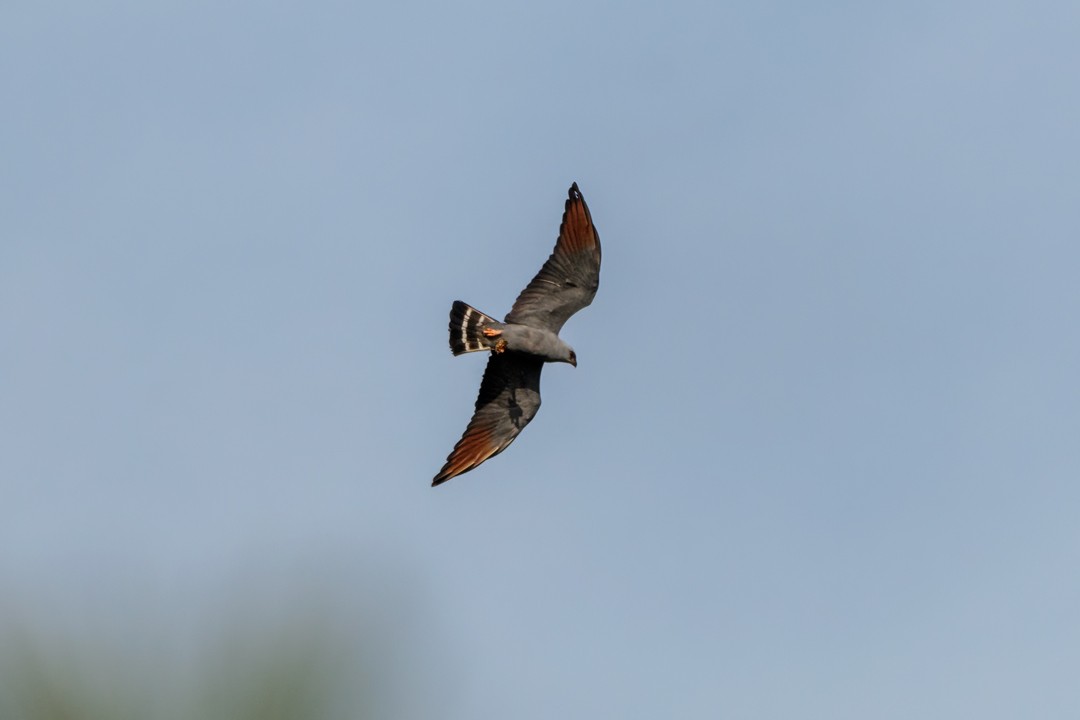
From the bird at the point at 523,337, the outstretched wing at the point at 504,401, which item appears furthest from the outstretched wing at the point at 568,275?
the outstretched wing at the point at 504,401

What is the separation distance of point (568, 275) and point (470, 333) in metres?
2.45

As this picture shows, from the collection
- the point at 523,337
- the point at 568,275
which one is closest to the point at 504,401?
the point at 523,337

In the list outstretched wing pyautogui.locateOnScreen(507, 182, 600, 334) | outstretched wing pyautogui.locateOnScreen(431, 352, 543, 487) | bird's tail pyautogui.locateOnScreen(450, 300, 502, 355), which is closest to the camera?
bird's tail pyautogui.locateOnScreen(450, 300, 502, 355)

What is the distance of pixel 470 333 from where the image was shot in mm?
26266

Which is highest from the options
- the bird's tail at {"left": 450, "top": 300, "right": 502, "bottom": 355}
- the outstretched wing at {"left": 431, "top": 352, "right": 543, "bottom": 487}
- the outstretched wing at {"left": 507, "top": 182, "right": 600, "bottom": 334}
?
the outstretched wing at {"left": 507, "top": 182, "right": 600, "bottom": 334}

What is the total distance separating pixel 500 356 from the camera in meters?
26.5

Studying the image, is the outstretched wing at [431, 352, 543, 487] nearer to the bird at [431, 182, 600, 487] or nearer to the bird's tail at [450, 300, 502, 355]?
the bird at [431, 182, 600, 487]

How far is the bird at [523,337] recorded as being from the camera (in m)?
26.2

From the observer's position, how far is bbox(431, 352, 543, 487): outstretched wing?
1038 inches

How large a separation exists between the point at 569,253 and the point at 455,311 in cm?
258

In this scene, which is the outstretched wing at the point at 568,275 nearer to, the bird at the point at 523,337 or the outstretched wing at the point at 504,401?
the bird at the point at 523,337

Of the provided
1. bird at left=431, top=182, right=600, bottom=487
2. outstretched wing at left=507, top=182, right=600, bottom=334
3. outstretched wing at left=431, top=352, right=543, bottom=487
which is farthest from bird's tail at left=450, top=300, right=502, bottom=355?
outstretched wing at left=507, top=182, right=600, bottom=334

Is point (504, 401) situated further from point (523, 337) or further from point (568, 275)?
point (568, 275)

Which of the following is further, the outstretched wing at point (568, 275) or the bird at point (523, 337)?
the outstretched wing at point (568, 275)
